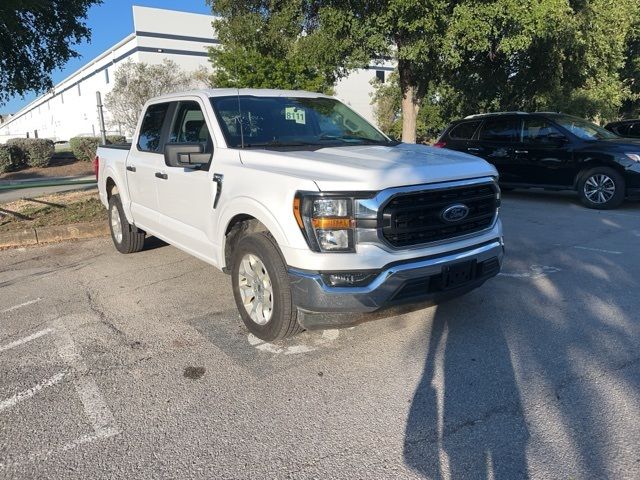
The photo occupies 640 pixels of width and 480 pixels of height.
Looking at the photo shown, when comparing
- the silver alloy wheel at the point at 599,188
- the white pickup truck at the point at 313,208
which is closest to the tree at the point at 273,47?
the silver alloy wheel at the point at 599,188

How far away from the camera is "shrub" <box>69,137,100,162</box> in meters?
20.6

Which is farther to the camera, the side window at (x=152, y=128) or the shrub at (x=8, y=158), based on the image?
the shrub at (x=8, y=158)

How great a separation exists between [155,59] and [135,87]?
859 inches

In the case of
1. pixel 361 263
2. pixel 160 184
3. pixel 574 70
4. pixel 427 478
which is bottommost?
pixel 427 478

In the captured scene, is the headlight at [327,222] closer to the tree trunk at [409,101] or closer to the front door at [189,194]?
the front door at [189,194]

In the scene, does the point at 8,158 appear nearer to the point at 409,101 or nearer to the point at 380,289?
the point at 409,101

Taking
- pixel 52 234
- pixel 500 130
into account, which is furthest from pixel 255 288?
pixel 500 130

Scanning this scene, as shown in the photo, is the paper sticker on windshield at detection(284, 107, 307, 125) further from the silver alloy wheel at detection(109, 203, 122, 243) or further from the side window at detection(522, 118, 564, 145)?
the side window at detection(522, 118, 564, 145)

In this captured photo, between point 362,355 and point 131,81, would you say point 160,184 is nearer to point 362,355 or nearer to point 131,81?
point 362,355

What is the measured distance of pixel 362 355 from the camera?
373cm


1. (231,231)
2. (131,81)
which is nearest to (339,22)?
(231,231)

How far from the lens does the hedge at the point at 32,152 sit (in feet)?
62.7

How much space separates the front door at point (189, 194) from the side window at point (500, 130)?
755 cm

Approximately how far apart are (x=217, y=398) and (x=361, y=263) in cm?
123
